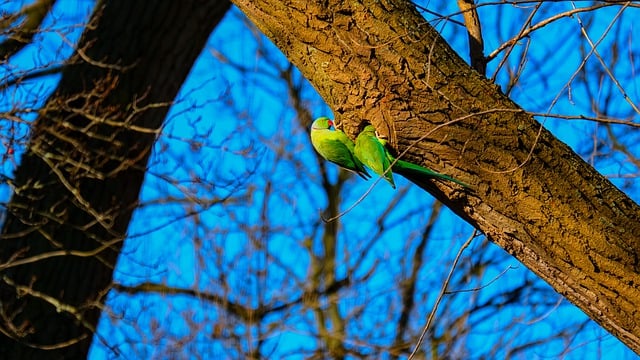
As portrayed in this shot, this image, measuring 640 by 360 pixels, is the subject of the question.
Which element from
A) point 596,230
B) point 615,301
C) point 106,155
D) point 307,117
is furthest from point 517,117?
point 307,117

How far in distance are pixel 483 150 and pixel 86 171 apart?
373 centimetres

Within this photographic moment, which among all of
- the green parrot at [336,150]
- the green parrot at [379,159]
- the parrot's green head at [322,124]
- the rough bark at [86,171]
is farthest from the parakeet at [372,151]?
the rough bark at [86,171]

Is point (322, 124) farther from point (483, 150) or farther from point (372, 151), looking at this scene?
point (483, 150)

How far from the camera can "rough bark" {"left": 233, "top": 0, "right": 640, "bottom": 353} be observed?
2.19 m

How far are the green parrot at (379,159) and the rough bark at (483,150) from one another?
1.0 inches

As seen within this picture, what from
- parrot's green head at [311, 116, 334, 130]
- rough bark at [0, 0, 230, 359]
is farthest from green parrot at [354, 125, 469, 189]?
rough bark at [0, 0, 230, 359]

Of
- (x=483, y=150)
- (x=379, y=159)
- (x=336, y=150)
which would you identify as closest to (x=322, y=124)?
(x=336, y=150)

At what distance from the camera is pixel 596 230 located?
7.20 ft

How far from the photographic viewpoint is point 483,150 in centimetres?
231

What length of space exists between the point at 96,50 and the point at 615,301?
4364mm

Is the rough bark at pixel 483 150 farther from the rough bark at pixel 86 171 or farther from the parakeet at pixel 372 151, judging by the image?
the rough bark at pixel 86 171

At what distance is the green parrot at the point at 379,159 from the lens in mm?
2400

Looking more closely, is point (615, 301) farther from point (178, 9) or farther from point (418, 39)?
point (178, 9)

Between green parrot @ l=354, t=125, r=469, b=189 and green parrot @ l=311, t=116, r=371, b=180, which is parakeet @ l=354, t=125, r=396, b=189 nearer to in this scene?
green parrot @ l=354, t=125, r=469, b=189
